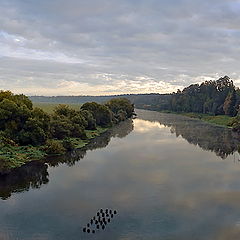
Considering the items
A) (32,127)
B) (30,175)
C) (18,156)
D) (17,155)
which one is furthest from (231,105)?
(30,175)

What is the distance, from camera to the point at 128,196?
1206 inches

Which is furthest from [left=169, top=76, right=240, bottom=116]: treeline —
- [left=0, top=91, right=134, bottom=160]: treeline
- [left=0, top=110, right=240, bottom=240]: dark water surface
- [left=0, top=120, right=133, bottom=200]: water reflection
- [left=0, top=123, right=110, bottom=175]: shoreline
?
[left=0, top=120, right=133, bottom=200]: water reflection

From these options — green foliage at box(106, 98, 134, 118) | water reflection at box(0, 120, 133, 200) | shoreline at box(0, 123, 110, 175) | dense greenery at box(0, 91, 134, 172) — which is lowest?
water reflection at box(0, 120, 133, 200)

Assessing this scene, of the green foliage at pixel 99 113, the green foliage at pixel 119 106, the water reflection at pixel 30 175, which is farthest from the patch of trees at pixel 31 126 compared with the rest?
the green foliage at pixel 119 106

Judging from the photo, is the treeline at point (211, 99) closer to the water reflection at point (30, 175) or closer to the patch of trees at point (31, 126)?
the patch of trees at point (31, 126)

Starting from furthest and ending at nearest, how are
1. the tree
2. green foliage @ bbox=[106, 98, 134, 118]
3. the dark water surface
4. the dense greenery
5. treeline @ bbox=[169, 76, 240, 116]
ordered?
green foliage @ bbox=[106, 98, 134, 118]
treeline @ bbox=[169, 76, 240, 116]
the tree
the dense greenery
the dark water surface

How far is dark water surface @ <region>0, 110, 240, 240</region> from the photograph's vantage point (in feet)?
75.5

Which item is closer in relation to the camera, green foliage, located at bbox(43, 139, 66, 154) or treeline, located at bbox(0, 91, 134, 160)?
green foliage, located at bbox(43, 139, 66, 154)

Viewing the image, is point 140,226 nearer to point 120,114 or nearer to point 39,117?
point 39,117

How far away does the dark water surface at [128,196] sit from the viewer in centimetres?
2302

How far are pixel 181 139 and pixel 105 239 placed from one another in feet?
→ 179

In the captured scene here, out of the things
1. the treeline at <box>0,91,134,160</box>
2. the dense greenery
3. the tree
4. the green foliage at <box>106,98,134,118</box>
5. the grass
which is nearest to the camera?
the grass

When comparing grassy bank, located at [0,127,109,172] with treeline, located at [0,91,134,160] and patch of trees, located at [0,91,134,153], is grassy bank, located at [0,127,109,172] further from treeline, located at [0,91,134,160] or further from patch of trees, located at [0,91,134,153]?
patch of trees, located at [0,91,134,153]

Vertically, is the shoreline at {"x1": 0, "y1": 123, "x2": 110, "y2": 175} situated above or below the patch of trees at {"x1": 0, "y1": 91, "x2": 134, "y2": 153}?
below
